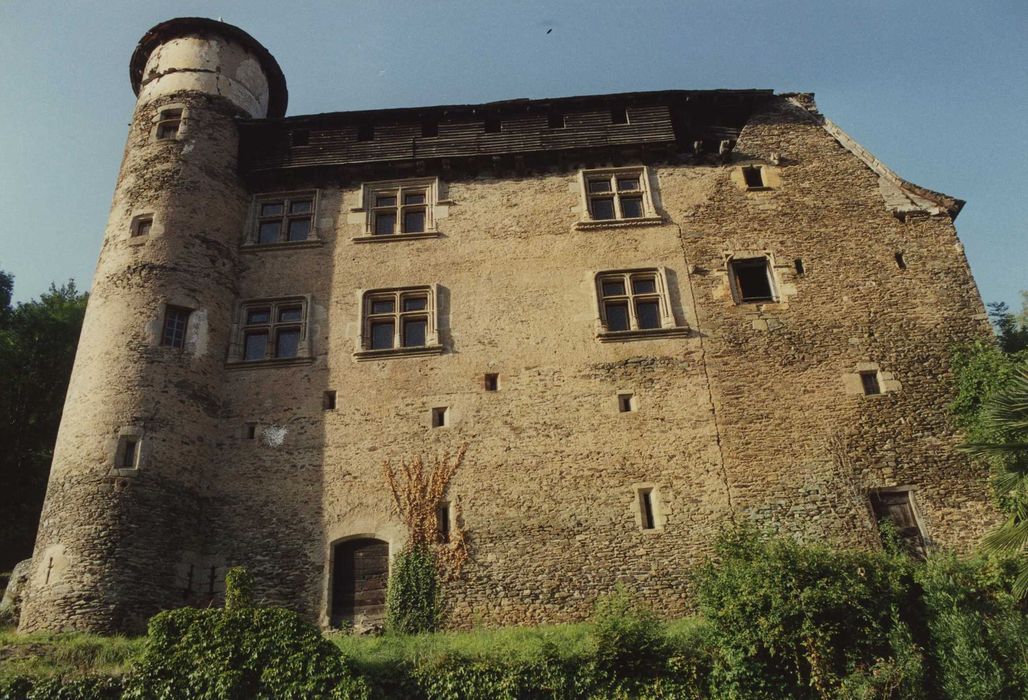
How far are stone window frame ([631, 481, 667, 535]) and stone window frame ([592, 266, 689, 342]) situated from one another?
3527 millimetres

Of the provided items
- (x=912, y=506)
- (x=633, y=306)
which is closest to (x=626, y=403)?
(x=633, y=306)

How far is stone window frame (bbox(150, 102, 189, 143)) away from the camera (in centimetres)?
2070

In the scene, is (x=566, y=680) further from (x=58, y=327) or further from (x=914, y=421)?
(x=58, y=327)

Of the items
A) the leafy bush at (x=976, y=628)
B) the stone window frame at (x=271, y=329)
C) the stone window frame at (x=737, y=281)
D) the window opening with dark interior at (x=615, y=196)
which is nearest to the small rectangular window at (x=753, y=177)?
the stone window frame at (x=737, y=281)

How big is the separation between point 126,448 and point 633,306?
11283 mm

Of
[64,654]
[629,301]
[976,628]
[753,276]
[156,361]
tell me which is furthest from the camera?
[753,276]

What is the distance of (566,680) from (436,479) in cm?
546

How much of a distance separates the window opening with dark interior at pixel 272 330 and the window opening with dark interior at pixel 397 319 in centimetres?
166

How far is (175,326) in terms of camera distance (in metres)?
18.0

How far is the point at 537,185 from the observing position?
825 inches

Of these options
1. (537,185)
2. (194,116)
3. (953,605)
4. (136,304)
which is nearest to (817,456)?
(953,605)

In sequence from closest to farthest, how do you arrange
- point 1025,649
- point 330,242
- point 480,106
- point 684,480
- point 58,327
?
point 1025,649 < point 684,480 < point 330,242 < point 480,106 < point 58,327

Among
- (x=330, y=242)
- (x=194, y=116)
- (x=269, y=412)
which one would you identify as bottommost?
(x=269, y=412)

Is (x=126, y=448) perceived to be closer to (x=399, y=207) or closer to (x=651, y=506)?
(x=399, y=207)
